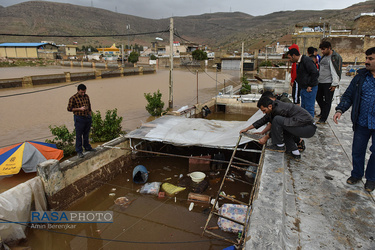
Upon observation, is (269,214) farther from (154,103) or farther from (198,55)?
(198,55)

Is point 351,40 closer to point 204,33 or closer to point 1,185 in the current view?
point 1,185

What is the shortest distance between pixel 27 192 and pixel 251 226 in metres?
4.89

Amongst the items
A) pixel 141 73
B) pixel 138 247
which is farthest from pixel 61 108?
pixel 141 73

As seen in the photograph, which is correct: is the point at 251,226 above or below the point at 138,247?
above

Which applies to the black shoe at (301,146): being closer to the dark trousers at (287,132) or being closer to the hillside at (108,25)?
the dark trousers at (287,132)

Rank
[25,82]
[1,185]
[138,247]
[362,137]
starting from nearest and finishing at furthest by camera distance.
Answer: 1. [362,137]
2. [138,247]
3. [1,185]
4. [25,82]

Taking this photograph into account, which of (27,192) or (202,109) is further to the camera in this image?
(202,109)

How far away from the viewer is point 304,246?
2.42 meters

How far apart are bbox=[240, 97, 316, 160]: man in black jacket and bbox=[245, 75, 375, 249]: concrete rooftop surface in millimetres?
204

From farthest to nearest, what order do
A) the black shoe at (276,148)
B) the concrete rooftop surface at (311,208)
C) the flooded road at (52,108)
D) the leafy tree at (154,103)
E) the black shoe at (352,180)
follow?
the leafy tree at (154,103) < the flooded road at (52,108) < the black shoe at (276,148) < the black shoe at (352,180) < the concrete rooftop surface at (311,208)

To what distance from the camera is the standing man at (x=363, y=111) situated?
9.80 ft

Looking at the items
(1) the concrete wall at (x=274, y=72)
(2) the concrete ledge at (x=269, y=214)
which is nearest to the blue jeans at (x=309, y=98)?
(2) the concrete ledge at (x=269, y=214)

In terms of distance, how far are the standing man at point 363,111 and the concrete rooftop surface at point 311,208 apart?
31cm

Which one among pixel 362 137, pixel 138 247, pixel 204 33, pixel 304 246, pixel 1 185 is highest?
pixel 204 33
